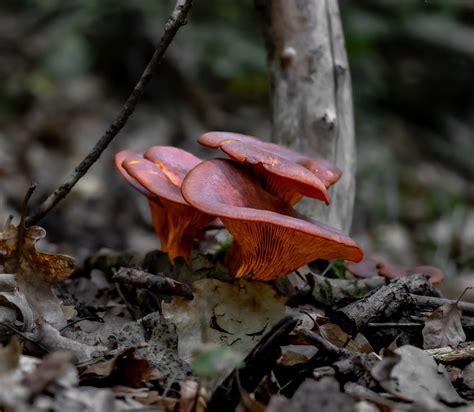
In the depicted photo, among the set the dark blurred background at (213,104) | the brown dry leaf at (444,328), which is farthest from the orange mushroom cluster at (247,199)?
the dark blurred background at (213,104)

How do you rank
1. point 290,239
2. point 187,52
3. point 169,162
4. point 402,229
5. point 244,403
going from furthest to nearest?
point 187,52, point 402,229, point 169,162, point 290,239, point 244,403

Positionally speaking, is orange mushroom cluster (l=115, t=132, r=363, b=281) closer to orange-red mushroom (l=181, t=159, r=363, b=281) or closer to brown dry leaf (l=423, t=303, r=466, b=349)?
orange-red mushroom (l=181, t=159, r=363, b=281)

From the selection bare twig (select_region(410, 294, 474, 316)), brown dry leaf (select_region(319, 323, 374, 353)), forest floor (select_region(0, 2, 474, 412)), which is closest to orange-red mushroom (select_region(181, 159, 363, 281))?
forest floor (select_region(0, 2, 474, 412))

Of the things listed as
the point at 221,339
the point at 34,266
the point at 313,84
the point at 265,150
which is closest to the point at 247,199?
the point at 265,150

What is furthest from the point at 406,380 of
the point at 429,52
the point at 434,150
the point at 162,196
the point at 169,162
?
the point at 429,52

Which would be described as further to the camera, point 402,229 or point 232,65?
point 232,65

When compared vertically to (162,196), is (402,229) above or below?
below

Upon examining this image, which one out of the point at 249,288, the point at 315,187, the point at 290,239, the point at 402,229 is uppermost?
the point at 315,187

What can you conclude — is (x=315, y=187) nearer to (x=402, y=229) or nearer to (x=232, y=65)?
(x=402, y=229)
